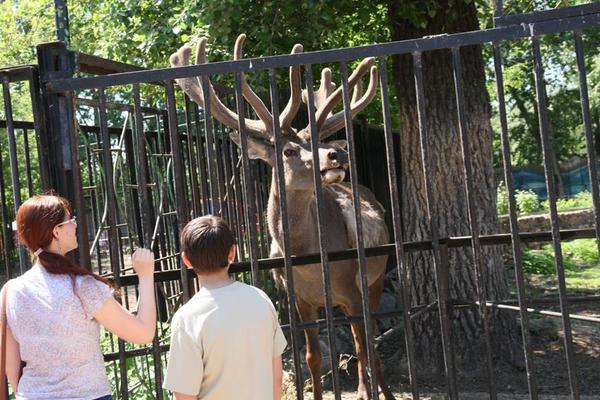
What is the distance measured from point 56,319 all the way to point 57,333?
0.06 m

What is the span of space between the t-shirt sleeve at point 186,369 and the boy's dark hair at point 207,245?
0.89 feet

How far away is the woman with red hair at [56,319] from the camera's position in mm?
2918

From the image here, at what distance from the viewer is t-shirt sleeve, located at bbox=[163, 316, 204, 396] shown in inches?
112

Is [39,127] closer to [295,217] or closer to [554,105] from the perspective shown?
[295,217]

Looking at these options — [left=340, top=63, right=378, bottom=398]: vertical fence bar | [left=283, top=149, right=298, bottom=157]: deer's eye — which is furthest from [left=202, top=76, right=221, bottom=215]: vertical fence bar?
[left=283, top=149, right=298, bottom=157]: deer's eye

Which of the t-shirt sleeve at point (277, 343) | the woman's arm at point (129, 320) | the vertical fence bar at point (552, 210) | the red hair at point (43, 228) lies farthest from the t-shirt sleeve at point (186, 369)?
the vertical fence bar at point (552, 210)

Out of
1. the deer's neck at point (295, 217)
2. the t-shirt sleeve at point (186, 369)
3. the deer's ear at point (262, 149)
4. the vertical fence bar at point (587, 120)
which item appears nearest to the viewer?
the t-shirt sleeve at point (186, 369)

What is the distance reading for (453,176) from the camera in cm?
746

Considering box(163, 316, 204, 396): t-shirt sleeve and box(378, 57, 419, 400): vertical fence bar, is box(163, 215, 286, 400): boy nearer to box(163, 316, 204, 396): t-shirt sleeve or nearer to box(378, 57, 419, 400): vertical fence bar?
box(163, 316, 204, 396): t-shirt sleeve

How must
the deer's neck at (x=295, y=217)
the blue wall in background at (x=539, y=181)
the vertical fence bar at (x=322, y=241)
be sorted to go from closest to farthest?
the vertical fence bar at (x=322, y=241), the deer's neck at (x=295, y=217), the blue wall in background at (x=539, y=181)

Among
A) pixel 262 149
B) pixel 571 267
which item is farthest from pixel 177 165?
pixel 571 267

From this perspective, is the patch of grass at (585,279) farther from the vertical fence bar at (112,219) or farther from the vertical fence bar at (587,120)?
the vertical fence bar at (112,219)

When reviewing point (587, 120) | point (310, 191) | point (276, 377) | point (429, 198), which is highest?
point (587, 120)

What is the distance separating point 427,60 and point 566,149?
1311 inches
